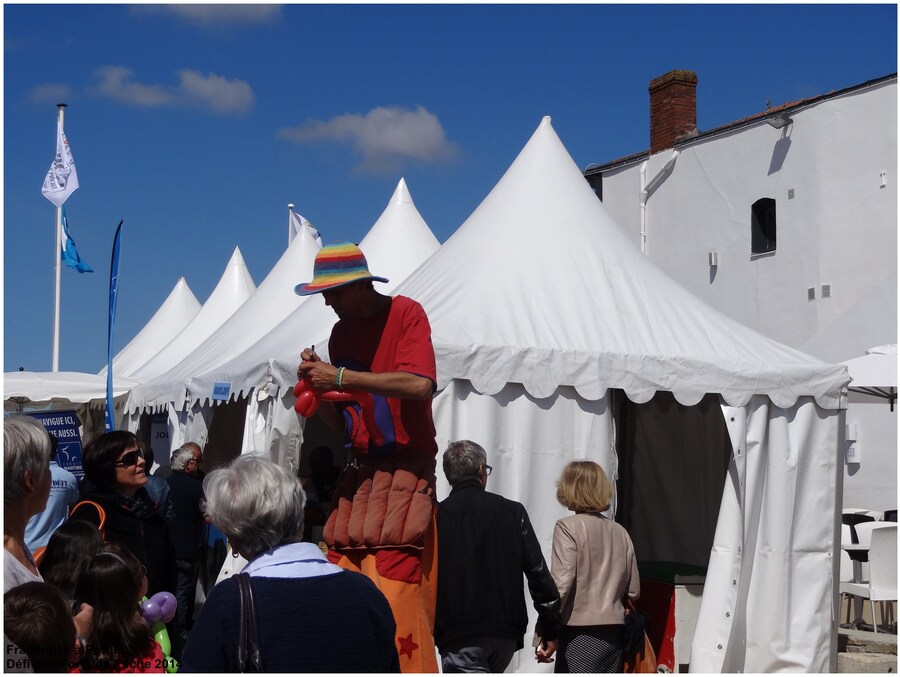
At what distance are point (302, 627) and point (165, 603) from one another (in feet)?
5.31

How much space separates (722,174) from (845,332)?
432 centimetres

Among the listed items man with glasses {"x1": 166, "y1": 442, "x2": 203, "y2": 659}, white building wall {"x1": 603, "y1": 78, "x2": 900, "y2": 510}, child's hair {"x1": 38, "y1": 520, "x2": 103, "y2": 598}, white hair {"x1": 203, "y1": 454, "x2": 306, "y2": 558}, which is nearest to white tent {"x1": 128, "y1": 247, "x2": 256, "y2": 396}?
man with glasses {"x1": 166, "y1": 442, "x2": 203, "y2": 659}

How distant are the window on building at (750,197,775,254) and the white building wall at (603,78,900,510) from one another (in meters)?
0.11

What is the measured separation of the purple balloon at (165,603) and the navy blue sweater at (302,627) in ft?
4.73

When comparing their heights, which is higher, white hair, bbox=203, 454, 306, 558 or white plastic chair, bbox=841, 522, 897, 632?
white hair, bbox=203, 454, 306, 558

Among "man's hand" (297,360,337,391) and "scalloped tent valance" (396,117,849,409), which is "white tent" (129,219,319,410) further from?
"man's hand" (297,360,337,391)

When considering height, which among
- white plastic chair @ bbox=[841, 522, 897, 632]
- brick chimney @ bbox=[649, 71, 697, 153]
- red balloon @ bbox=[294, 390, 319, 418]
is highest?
brick chimney @ bbox=[649, 71, 697, 153]

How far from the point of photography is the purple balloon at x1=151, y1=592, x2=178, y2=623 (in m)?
3.92

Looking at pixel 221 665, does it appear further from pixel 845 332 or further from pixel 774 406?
pixel 845 332

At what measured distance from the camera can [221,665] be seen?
2.48 metres

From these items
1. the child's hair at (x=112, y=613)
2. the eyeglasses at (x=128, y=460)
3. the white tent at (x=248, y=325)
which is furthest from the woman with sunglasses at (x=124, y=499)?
the white tent at (x=248, y=325)

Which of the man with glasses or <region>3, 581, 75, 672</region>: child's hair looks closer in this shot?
<region>3, 581, 75, 672</region>: child's hair

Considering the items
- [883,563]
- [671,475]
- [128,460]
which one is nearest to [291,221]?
[671,475]

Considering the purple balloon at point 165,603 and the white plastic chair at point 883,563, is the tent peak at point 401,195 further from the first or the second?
the purple balloon at point 165,603
